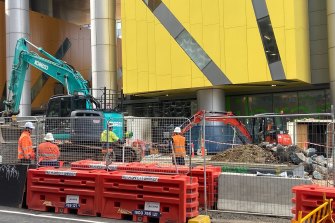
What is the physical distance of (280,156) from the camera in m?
14.0

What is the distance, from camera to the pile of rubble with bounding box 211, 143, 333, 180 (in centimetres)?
1209

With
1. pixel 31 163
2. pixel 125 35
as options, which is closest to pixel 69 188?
pixel 31 163

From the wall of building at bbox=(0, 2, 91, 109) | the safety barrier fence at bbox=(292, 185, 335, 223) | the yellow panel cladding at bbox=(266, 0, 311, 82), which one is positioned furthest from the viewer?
the wall of building at bbox=(0, 2, 91, 109)

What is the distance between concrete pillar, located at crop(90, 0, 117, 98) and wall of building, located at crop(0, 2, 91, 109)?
8.87 meters

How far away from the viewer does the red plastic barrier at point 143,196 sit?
28.6 feet

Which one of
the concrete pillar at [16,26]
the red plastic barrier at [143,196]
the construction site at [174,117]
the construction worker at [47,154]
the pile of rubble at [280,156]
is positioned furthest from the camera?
the concrete pillar at [16,26]

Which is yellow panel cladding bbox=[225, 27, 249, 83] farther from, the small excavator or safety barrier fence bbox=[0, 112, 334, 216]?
safety barrier fence bbox=[0, 112, 334, 216]

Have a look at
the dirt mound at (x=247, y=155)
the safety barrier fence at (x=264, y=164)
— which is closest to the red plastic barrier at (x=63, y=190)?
the safety barrier fence at (x=264, y=164)

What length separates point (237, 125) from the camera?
50.1 ft

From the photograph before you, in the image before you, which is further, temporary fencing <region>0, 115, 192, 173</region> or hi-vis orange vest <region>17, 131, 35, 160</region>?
hi-vis orange vest <region>17, 131, 35, 160</region>

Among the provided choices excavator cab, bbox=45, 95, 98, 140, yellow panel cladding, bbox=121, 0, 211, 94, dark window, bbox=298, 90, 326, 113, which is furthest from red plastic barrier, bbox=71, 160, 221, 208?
dark window, bbox=298, 90, 326, 113

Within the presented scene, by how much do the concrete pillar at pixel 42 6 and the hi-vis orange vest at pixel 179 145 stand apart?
38.1 meters

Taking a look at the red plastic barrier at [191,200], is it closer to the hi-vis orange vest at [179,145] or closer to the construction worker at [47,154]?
the hi-vis orange vest at [179,145]

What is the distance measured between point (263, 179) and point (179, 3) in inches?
839
